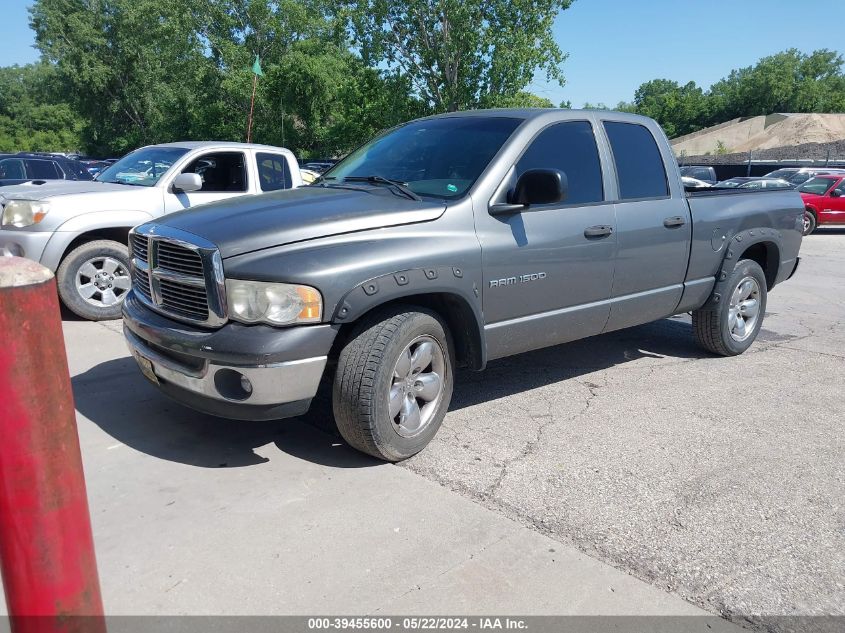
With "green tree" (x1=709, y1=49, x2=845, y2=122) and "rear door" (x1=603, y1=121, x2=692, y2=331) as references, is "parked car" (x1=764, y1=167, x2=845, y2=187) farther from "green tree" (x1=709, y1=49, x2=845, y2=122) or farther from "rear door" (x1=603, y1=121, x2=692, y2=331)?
"green tree" (x1=709, y1=49, x2=845, y2=122)

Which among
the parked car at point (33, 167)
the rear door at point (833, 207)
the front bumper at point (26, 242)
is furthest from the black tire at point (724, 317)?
the rear door at point (833, 207)

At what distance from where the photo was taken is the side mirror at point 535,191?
4.18 meters

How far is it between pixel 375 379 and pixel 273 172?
5234 millimetres

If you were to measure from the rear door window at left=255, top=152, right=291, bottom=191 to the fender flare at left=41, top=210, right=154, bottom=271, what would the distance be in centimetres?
145

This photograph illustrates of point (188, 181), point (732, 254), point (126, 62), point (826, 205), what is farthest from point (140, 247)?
point (126, 62)

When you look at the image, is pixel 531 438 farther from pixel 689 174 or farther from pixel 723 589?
pixel 689 174

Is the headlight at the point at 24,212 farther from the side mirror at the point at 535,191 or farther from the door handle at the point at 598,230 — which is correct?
the door handle at the point at 598,230

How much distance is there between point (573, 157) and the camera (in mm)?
4883

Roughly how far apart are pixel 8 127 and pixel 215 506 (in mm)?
81624

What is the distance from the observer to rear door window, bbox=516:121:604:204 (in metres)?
4.65

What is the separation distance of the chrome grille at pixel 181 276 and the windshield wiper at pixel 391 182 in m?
1.26

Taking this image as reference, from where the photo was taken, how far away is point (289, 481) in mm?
3752

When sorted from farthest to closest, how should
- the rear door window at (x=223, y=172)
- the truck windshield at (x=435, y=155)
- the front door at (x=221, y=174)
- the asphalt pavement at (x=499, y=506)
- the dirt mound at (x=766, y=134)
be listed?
1. the dirt mound at (x=766, y=134)
2. the rear door window at (x=223, y=172)
3. the front door at (x=221, y=174)
4. the truck windshield at (x=435, y=155)
5. the asphalt pavement at (x=499, y=506)

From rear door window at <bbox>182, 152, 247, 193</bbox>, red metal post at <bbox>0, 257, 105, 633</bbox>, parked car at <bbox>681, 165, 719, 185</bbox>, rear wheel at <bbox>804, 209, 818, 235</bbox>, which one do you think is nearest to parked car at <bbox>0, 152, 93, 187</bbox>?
rear door window at <bbox>182, 152, 247, 193</bbox>
